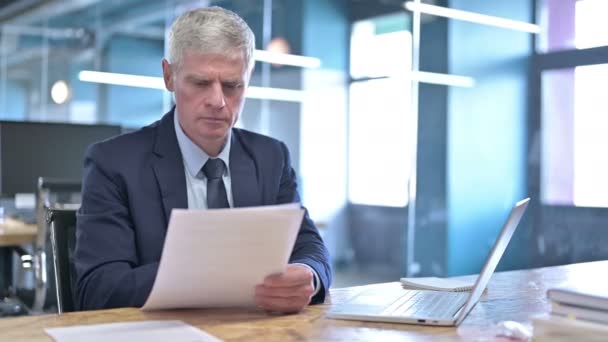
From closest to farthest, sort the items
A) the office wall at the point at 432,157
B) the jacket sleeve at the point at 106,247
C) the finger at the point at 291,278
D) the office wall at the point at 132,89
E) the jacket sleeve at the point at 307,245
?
1. the finger at the point at 291,278
2. the jacket sleeve at the point at 106,247
3. the jacket sleeve at the point at 307,245
4. the office wall at the point at 432,157
5. the office wall at the point at 132,89

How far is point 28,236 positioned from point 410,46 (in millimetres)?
3226

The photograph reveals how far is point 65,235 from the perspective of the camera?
69.1 inches

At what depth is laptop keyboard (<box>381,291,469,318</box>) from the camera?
1364mm

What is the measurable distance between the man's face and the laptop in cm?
53

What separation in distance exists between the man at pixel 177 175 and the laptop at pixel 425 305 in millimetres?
104

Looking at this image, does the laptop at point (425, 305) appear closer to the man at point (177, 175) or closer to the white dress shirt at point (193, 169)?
the man at point (177, 175)

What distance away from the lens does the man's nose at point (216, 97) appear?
5.35 ft

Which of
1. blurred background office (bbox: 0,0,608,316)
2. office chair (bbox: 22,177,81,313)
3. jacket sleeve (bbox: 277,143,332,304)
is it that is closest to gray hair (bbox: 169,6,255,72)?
jacket sleeve (bbox: 277,143,332,304)

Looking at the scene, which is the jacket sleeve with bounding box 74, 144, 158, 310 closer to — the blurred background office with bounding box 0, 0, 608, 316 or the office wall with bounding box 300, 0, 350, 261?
the blurred background office with bounding box 0, 0, 608, 316

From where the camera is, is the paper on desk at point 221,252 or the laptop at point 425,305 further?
the laptop at point 425,305

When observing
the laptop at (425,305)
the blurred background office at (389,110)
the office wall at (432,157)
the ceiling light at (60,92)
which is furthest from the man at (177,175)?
the ceiling light at (60,92)

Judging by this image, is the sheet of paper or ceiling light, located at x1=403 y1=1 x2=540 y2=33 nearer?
the sheet of paper

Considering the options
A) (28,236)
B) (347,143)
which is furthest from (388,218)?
(28,236)

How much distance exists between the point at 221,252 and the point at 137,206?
47cm
